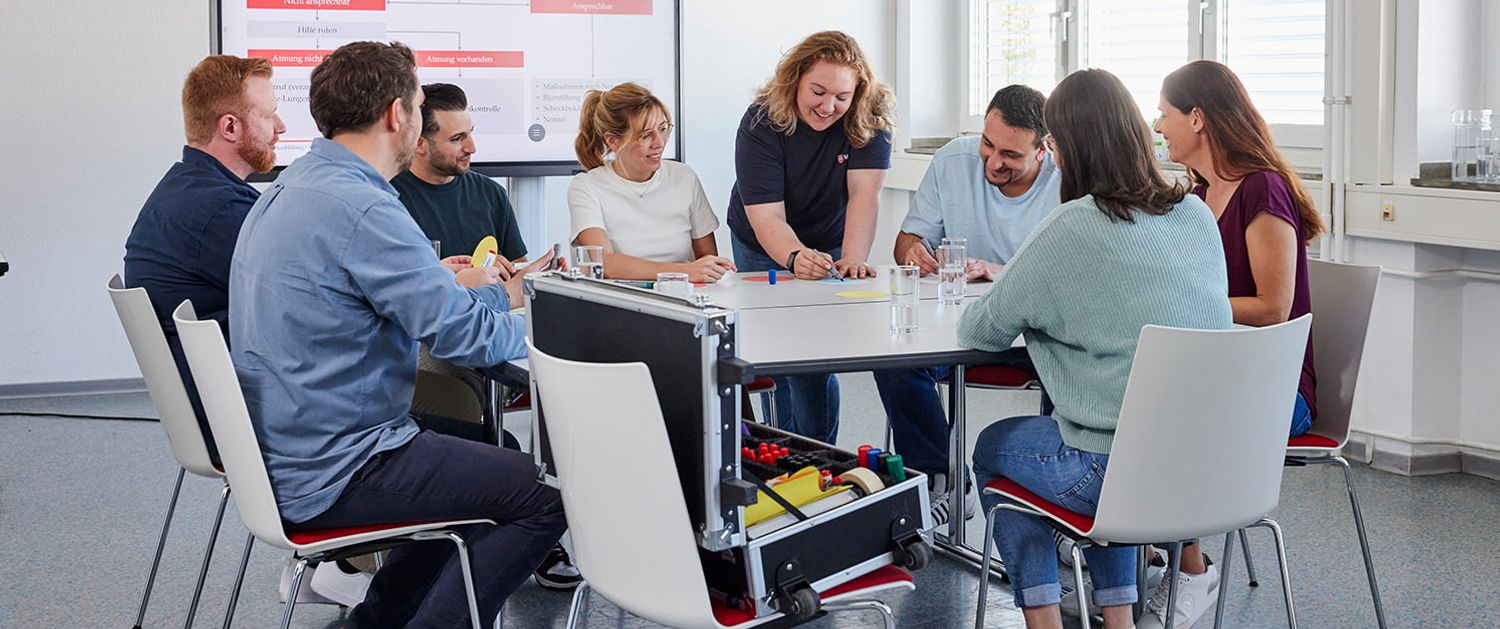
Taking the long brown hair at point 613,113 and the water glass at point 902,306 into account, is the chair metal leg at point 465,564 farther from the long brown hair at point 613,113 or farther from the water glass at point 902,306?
the long brown hair at point 613,113

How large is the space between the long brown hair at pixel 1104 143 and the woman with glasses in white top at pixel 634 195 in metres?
1.22

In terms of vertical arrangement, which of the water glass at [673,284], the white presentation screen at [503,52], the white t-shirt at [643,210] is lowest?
the water glass at [673,284]

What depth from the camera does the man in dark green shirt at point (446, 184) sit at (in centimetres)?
348

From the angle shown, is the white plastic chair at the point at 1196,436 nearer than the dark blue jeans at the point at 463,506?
Yes

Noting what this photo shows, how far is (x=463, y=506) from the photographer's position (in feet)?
7.56

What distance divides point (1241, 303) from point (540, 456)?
1.35 meters

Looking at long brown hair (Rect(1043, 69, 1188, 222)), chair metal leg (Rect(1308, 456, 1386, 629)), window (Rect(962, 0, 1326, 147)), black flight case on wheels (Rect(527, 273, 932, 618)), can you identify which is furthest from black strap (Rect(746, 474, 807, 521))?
window (Rect(962, 0, 1326, 147))

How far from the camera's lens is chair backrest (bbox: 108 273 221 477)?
2.46 meters

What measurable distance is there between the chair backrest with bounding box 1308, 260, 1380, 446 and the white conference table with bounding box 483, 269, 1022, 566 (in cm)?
71

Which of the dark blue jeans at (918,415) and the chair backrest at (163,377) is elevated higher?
the chair backrest at (163,377)

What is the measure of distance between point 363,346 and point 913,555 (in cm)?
92

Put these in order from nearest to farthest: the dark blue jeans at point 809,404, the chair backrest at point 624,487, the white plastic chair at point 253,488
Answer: the chair backrest at point 624,487, the white plastic chair at point 253,488, the dark blue jeans at point 809,404

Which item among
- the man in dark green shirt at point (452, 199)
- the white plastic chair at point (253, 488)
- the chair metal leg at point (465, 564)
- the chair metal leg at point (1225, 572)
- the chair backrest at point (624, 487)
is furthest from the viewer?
the man in dark green shirt at point (452, 199)

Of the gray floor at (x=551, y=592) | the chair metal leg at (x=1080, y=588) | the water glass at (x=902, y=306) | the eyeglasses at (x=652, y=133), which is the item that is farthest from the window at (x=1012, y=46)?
the chair metal leg at (x=1080, y=588)
